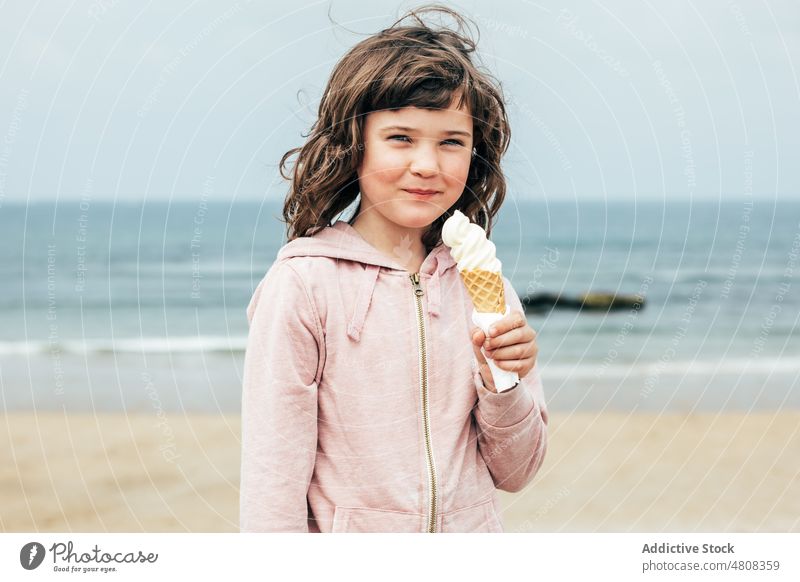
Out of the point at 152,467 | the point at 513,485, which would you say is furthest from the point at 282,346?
the point at 152,467

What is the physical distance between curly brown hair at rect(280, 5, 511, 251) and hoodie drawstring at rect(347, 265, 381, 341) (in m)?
0.17

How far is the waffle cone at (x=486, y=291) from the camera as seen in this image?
1851mm

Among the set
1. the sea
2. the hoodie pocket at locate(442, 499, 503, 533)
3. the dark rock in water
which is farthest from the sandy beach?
the dark rock in water

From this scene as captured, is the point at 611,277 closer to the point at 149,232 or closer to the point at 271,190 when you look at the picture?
the point at 149,232

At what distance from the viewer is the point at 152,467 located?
5750 millimetres

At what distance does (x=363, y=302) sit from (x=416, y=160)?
32 cm

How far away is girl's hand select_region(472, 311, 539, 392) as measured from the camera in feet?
5.91

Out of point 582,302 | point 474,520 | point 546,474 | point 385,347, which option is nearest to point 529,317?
point 582,302

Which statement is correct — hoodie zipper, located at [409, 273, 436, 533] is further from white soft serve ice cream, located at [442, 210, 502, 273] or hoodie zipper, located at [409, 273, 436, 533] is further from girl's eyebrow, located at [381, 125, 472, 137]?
girl's eyebrow, located at [381, 125, 472, 137]

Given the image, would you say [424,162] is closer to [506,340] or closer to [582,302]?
[506,340]

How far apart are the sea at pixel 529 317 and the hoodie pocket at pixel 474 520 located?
2.98 metres

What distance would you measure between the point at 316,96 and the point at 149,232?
1287cm

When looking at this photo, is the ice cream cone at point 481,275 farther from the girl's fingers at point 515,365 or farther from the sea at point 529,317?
the sea at point 529,317
